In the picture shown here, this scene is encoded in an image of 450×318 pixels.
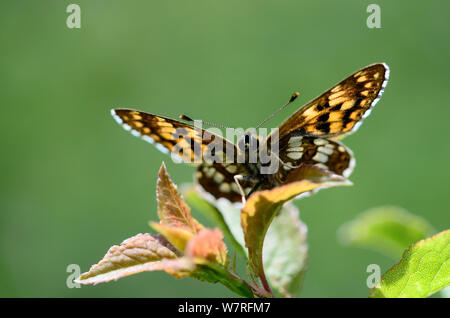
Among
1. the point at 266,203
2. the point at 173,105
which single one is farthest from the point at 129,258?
the point at 173,105

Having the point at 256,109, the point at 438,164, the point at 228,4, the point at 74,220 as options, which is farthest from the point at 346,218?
the point at 228,4

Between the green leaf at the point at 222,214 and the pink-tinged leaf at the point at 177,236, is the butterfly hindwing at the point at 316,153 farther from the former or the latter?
the pink-tinged leaf at the point at 177,236

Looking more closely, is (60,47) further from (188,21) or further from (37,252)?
(37,252)

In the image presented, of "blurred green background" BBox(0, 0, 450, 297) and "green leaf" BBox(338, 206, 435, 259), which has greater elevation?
"blurred green background" BBox(0, 0, 450, 297)

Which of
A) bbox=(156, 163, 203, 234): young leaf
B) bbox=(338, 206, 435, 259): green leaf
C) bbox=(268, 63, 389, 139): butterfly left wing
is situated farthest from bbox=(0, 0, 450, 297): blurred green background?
bbox=(156, 163, 203, 234): young leaf

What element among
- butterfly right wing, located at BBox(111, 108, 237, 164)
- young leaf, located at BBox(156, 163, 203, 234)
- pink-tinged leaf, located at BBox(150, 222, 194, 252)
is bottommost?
pink-tinged leaf, located at BBox(150, 222, 194, 252)

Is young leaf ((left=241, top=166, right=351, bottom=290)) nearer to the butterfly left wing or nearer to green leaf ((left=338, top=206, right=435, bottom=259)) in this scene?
the butterfly left wing

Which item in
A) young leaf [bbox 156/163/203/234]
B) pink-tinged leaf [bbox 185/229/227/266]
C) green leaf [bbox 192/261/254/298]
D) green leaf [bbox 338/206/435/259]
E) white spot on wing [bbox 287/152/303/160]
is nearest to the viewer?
pink-tinged leaf [bbox 185/229/227/266]
